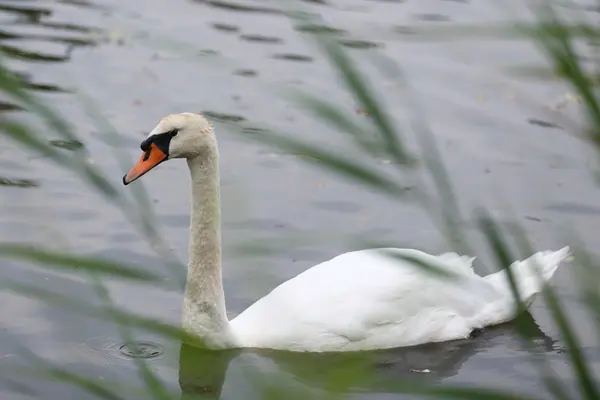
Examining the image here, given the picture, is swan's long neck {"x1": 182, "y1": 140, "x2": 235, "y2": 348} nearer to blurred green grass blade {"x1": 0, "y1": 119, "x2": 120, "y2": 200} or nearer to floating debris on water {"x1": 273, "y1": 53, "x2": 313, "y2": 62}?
blurred green grass blade {"x1": 0, "y1": 119, "x2": 120, "y2": 200}

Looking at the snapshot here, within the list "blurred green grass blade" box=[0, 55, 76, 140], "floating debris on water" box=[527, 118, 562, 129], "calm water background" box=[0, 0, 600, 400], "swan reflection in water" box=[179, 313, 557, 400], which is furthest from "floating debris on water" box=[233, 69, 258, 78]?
"blurred green grass blade" box=[0, 55, 76, 140]

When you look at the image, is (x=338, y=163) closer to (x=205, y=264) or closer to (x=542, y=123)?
(x=205, y=264)

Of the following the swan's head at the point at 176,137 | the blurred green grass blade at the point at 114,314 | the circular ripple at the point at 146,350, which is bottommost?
the circular ripple at the point at 146,350

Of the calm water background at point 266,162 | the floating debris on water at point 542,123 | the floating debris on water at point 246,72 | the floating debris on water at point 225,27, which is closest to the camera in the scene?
the calm water background at point 266,162

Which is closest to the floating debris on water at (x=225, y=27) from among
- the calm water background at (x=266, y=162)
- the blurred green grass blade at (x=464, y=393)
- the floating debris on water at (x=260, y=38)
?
the calm water background at (x=266, y=162)

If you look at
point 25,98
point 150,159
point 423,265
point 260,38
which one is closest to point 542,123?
point 260,38

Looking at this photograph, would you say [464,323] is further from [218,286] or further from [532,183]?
[532,183]

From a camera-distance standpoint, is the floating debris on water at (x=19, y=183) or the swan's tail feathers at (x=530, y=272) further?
the floating debris on water at (x=19, y=183)

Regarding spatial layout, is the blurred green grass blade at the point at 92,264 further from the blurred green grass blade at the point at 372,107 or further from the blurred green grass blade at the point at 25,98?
the blurred green grass blade at the point at 372,107

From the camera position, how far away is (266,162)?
9070 mm

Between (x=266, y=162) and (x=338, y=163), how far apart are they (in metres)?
6.81

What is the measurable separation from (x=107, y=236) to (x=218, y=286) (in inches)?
67.3

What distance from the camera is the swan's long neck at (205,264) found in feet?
19.9

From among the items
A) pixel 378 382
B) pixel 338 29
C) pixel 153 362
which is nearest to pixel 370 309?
pixel 153 362
